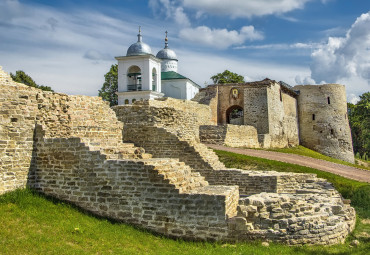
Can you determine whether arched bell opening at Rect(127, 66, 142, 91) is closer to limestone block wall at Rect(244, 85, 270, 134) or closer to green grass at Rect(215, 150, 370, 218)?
limestone block wall at Rect(244, 85, 270, 134)

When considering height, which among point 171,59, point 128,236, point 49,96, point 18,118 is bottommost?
point 128,236

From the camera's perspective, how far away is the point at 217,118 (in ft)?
112

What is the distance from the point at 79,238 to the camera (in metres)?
7.60

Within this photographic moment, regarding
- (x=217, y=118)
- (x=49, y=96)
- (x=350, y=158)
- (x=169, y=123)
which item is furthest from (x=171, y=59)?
(x=49, y=96)

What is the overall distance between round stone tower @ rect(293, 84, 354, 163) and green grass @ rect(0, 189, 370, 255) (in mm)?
31934

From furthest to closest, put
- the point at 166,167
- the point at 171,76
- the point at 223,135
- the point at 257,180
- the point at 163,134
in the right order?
the point at 171,76 < the point at 223,135 < the point at 163,134 < the point at 257,180 < the point at 166,167

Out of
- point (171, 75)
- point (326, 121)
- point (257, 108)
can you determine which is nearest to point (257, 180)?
point (257, 108)

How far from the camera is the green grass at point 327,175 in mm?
14222

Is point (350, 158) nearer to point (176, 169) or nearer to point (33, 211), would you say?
point (176, 169)

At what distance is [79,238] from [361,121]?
49970 mm

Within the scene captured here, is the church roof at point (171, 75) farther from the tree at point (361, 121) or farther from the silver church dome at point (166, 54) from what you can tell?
the tree at point (361, 121)

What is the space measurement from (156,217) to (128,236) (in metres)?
0.83

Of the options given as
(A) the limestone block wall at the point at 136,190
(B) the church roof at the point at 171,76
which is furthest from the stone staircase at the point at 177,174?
(B) the church roof at the point at 171,76

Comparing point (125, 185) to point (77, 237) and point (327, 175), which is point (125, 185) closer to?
point (77, 237)
